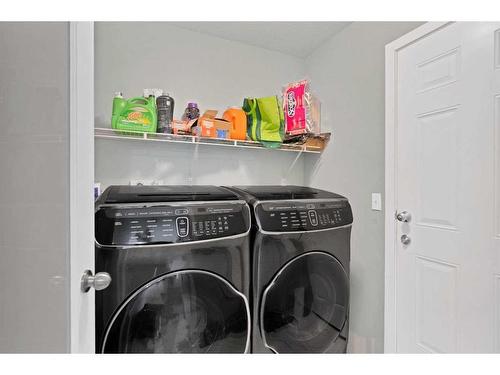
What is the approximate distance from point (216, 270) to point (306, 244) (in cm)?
45

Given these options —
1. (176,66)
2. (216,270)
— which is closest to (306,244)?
(216,270)

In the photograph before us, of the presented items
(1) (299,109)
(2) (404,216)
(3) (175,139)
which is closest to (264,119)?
(1) (299,109)

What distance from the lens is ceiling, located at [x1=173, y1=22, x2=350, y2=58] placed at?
1.91m

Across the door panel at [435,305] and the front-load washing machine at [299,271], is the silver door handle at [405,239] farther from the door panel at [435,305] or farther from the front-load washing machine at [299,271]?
the front-load washing machine at [299,271]

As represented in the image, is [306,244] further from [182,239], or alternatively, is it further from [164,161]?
[164,161]

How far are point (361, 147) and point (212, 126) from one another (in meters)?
1.02

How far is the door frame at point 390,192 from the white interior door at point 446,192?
0.04 feet

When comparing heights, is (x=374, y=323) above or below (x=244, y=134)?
below

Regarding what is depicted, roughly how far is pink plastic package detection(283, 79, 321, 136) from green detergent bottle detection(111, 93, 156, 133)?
3.06 feet

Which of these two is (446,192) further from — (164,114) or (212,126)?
(164,114)

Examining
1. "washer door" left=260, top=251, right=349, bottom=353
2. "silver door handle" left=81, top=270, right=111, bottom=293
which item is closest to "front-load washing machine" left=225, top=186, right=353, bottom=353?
"washer door" left=260, top=251, right=349, bottom=353

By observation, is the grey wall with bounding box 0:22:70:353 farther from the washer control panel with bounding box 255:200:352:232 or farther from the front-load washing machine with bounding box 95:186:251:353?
the washer control panel with bounding box 255:200:352:232

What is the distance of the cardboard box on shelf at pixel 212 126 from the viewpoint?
1.75 metres

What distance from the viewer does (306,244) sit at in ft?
4.17
